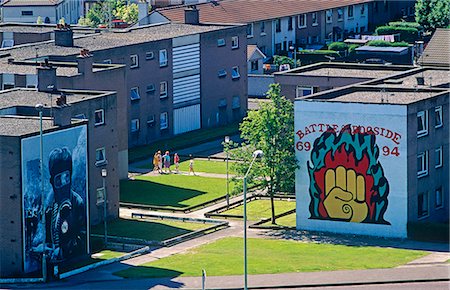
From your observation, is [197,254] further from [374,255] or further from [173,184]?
[173,184]

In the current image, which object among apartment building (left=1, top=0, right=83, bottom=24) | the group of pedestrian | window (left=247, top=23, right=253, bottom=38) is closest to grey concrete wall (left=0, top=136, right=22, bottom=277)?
the group of pedestrian

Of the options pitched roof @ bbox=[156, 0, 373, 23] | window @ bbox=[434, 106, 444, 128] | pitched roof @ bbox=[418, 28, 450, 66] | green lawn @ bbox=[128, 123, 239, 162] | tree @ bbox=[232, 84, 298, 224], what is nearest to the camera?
window @ bbox=[434, 106, 444, 128]

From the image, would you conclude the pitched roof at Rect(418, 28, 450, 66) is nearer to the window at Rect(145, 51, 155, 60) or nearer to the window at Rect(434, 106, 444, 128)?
the window at Rect(145, 51, 155, 60)

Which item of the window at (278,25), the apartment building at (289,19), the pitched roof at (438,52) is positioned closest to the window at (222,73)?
the apartment building at (289,19)

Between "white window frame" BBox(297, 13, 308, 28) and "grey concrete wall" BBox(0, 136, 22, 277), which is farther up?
"white window frame" BBox(297, 13, 308, 28)

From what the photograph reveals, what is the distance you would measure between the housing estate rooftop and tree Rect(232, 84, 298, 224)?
874 inches

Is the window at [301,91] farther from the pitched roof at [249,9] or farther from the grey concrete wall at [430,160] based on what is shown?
the pitched roof at [249,9]

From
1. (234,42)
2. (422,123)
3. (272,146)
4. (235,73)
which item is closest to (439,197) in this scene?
(422,123)

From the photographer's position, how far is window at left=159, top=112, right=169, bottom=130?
381 feet

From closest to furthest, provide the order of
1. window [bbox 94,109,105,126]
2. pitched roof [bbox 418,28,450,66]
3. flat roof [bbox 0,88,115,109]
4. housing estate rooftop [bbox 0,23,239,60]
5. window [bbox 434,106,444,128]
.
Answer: flat roof [bbox 0,88,115,109] → window [bbox 434,106,444,128] → window [bbox 94,109,105,126] → housing estate rooftop [bbox 0,23,239,60] → pitched roof [bbox 418,28,450,66]

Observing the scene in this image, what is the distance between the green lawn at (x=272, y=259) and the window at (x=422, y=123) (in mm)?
7930

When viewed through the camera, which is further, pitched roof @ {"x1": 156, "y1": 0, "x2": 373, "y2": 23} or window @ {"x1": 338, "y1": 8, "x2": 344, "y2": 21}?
window @ {"x1": 338, "y1": 8, "x2": 344, "y2": 21}

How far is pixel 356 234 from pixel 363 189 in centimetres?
252

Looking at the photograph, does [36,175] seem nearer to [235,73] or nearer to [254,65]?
[235,73]
